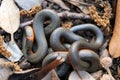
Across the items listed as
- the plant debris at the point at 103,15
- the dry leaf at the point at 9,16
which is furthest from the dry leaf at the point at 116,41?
the dry leaf at the point at 9,16

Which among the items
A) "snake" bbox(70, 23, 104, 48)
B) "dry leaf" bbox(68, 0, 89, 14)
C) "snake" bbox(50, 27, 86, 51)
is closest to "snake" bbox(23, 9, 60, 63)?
"snake" bbox(50, 27, 86, 51)

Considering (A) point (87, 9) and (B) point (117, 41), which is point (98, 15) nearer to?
(A) point (87, 9)

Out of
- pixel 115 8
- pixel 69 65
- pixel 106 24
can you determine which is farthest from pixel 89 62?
pixel 115 8

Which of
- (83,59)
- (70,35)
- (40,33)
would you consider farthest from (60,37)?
(83,59)

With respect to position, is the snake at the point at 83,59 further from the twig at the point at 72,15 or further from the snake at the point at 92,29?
the twig at the point at 72,15

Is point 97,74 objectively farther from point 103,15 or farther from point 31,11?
point 31,11

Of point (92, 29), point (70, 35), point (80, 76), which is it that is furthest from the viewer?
point (92, 29)
